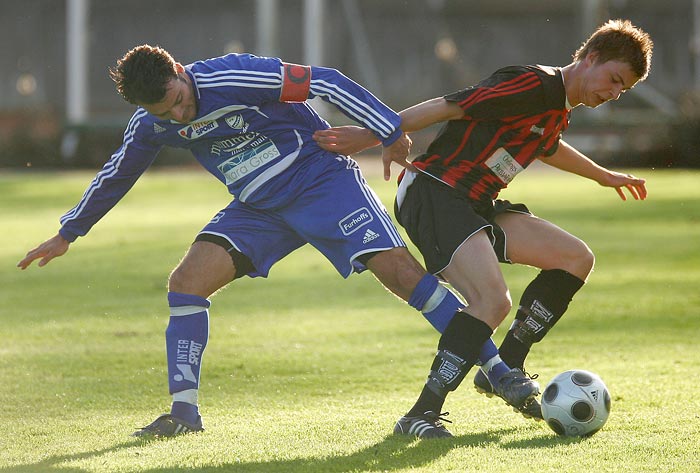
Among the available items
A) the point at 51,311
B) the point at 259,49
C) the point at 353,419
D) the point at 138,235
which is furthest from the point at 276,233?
the point at 259,49

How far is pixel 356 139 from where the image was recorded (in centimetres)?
540

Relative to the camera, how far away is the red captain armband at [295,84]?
207 inches

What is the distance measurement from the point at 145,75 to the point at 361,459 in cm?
185

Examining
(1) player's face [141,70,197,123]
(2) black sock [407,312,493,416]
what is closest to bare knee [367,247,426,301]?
(2) black sock [407,312,493,416]

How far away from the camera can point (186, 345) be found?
5328 mm

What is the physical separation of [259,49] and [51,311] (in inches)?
1075

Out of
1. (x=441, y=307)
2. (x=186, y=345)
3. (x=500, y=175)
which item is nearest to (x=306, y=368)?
(x=186, y=345)

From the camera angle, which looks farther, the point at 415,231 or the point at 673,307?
the point at 673,307

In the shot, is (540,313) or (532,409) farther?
(540,313)

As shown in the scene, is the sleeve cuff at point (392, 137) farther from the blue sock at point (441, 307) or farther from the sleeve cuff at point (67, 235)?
the sleeve cuff at point (67, 235)

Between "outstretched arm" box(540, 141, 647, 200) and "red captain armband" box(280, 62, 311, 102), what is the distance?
1.33 meters

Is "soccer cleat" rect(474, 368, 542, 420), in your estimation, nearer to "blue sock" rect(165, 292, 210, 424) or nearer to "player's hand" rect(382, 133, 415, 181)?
"player's hand" rect(382, 133, 415, 181)

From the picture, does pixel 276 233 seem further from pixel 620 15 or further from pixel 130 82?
pixel 620 15

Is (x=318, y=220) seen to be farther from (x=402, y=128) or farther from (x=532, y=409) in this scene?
(x=532, y=409)
